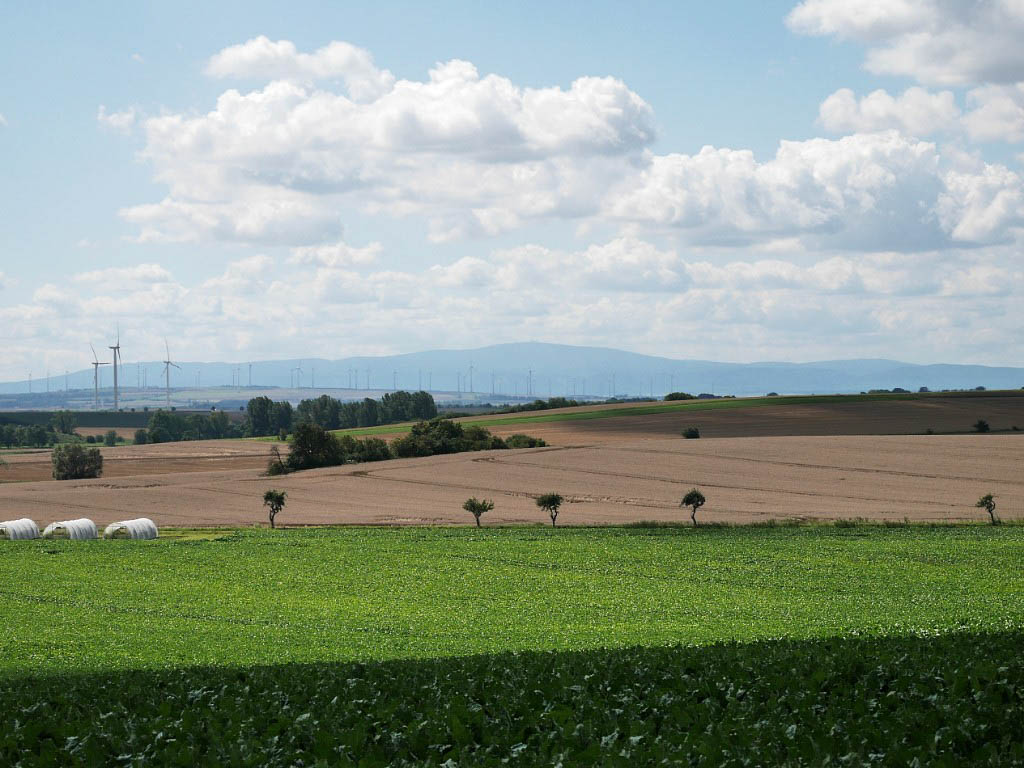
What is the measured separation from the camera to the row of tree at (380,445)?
11024cm

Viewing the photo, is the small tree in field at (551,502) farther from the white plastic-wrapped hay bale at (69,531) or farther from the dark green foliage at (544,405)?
the dark green foliage at (544,405)

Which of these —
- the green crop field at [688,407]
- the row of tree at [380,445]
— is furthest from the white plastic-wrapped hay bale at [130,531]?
the green crop field at [688,407]

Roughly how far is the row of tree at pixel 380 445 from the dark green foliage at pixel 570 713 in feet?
305

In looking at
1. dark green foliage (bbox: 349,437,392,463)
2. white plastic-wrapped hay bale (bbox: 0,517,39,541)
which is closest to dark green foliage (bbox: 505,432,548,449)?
dark green foliage (bbox: 349,437,392,463)

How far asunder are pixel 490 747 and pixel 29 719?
6.84 metres

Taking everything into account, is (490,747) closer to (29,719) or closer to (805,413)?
(29,719)

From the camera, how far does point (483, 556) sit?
170 feet

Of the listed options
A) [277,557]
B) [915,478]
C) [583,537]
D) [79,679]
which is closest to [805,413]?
[915,478]

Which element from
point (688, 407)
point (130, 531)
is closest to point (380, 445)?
point (130, 531)

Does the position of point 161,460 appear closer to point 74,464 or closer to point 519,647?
point 74,464

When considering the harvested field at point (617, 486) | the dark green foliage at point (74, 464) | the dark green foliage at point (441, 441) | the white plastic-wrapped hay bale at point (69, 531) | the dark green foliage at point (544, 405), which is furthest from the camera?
the dark green foliage at point (544, 405)

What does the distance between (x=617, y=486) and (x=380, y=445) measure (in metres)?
38.1

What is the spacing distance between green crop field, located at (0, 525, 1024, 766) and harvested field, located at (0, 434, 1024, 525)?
10602 millimetres

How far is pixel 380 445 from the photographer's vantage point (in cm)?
11662
